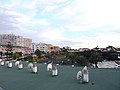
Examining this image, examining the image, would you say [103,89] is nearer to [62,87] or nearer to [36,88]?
[62,87]

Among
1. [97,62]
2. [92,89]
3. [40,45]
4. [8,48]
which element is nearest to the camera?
[92,89]

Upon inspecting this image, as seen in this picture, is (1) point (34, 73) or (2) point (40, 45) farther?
(2) point (40, 45)

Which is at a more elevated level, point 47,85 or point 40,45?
point 40,45

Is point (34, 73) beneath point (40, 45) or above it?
beneath

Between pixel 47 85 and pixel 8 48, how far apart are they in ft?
316

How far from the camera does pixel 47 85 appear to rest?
1362 cm

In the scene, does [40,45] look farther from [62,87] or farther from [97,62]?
[62,87]

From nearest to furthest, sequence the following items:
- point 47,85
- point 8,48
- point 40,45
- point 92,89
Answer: point 92,89
point 47,85
point 8,48
point 40,45

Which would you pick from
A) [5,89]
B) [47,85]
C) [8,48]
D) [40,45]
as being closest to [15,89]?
[5,89]

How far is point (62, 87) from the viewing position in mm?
12680

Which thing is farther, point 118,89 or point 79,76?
point 79,76

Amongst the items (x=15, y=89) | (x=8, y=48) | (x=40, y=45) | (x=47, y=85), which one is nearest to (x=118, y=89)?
(x=47, y=85)

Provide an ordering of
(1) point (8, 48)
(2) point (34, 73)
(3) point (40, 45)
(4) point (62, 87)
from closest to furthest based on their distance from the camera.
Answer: (4) point (62, 87) < (2) point (34, 73) < (1) point (8, 48) < (3) point (40, 45)

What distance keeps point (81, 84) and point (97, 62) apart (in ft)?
80.9
